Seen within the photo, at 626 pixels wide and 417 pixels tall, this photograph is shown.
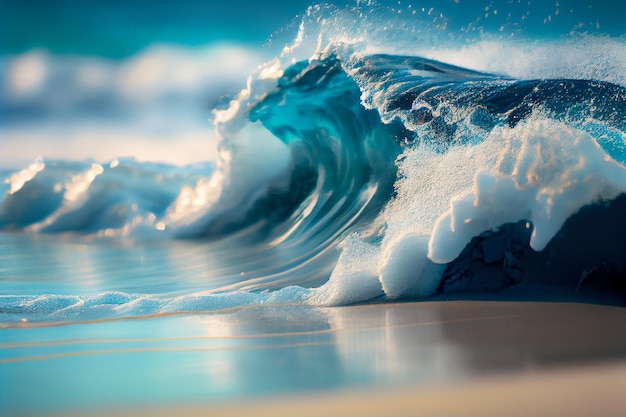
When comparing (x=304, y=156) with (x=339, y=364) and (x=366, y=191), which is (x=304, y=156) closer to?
(x=366, y=191)

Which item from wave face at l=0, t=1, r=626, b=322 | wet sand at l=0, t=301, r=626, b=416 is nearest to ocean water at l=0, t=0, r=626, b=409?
wave face at l=0, t=1, r=626, b=322

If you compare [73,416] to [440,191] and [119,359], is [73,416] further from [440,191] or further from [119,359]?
[440,191]

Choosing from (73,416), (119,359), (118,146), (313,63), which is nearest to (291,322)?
(119,359)

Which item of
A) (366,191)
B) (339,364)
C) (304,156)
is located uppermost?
(304,156)

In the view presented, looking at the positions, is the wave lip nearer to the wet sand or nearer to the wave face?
the wave face

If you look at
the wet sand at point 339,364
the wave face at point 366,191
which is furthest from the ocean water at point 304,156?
the wet sand at point 339,364

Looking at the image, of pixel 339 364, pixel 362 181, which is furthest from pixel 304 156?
pixel 339 364
